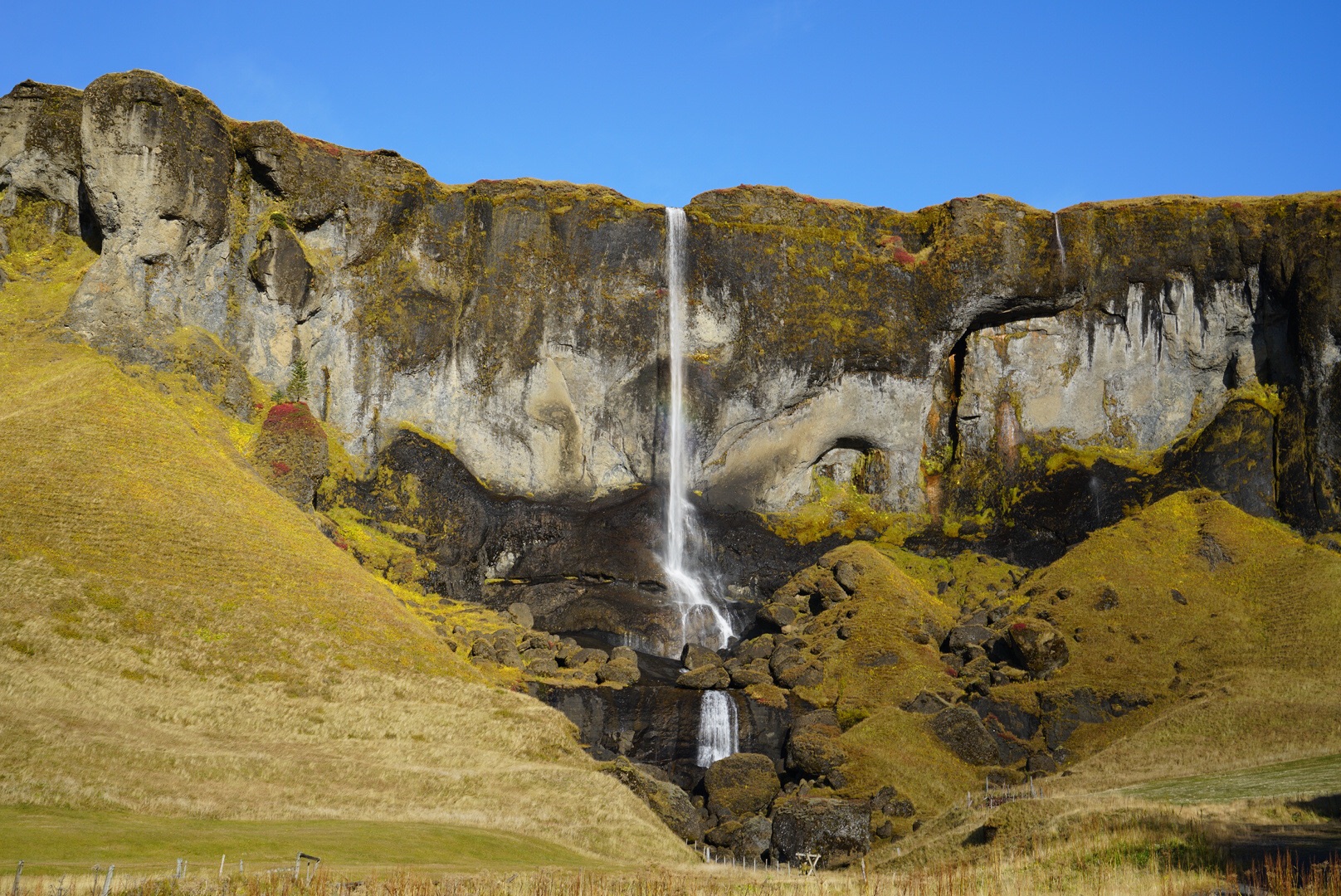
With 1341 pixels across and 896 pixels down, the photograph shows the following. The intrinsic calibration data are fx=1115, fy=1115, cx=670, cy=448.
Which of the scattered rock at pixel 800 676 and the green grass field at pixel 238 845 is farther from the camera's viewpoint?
the scattered rock at pixel 800 676

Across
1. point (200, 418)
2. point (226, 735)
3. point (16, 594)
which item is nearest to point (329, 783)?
point (226, 735)

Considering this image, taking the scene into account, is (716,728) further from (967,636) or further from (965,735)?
(967,636)

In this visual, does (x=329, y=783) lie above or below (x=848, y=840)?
above

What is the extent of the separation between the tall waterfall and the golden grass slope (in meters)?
21.0

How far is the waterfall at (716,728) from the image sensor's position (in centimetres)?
5681

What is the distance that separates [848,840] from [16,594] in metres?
33.4

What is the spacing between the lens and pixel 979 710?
58.5 metres

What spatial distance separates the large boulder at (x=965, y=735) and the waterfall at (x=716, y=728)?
10.2m

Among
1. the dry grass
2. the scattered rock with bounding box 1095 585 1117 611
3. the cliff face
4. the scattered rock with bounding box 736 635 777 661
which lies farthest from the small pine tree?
the dry grass

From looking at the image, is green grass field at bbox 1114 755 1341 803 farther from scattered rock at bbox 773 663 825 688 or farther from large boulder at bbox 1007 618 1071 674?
scattered rock at bbox 773 663 825 688

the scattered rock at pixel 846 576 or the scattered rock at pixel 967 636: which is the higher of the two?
the scattered rock at pixel 846 576

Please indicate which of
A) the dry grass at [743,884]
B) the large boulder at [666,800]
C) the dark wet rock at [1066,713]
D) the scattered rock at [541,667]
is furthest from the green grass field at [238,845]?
the dark wet rock at [1066,713]

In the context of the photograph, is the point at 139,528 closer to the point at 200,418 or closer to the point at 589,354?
the point at 200,418

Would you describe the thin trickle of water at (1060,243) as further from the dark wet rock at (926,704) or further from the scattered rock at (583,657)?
the scattered rock at (583,657)
